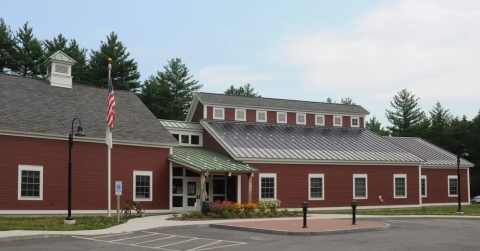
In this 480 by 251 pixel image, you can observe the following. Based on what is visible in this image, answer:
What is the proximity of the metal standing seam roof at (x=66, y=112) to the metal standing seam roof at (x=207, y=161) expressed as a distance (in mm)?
1188

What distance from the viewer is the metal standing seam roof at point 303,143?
3444 centimetres

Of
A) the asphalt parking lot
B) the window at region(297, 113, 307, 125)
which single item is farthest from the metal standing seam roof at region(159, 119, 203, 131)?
the asphalt parking lot

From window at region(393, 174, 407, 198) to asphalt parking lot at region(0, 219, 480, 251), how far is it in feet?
56.4

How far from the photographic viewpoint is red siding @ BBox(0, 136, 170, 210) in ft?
85.0

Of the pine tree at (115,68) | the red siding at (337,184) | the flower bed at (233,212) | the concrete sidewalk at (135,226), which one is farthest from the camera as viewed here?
the pine tree at (115,68)

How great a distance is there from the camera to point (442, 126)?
71062mm

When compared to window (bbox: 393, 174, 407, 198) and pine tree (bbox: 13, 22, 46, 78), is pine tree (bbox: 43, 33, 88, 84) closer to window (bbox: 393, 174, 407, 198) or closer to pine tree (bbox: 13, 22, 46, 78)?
pine tree (bbox: 13, 22, 46, 78)

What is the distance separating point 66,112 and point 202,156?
7813 mm

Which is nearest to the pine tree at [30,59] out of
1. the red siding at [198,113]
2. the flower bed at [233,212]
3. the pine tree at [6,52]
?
the pine tree at [6,52]

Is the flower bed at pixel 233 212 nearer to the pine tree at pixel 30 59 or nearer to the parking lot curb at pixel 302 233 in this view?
the parking lot curb at pixel 302 233

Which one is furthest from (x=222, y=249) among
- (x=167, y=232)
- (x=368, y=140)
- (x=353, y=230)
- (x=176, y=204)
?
(x=368, y=140)

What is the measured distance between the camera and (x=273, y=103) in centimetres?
4112

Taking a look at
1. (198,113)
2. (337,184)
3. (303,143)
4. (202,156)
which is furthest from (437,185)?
(202,156)

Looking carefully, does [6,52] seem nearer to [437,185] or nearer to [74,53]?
[74,53]
